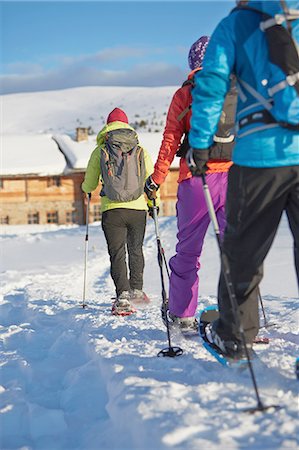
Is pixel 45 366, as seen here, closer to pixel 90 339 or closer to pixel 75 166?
pixel 90 339

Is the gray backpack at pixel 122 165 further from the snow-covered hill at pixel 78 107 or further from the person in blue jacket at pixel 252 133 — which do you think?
the snow-covered hill at pixel 78 107

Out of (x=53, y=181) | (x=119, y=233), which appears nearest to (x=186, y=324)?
(x=119, y=233)

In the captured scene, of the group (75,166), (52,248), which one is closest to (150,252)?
(52,248)

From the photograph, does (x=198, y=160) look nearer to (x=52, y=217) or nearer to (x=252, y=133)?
(x=252, y=133)

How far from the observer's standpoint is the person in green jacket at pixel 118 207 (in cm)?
519

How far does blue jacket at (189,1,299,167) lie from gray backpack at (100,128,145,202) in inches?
96.1

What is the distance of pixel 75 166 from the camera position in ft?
86.9

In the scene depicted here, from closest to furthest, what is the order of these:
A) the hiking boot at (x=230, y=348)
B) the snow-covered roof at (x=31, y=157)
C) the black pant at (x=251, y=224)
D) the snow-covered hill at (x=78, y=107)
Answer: the black pant at (x=251, y=224), the hiking boot at (x=230, y=348), the snow-covered roof at (x=31, y=157), the snow-covered hill at (x=78, y=107)

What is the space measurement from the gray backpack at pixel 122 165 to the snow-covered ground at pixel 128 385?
49.6 inches

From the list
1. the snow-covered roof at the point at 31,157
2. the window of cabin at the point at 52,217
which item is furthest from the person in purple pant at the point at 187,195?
the window of cabin at the point at 52,217

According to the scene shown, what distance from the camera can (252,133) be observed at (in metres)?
2.65

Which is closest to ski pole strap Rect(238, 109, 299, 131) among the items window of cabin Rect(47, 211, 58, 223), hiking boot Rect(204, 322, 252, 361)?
hiking boot Rect(204, 322, 252, 361)

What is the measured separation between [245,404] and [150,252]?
981cm

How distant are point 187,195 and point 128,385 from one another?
1457mm
